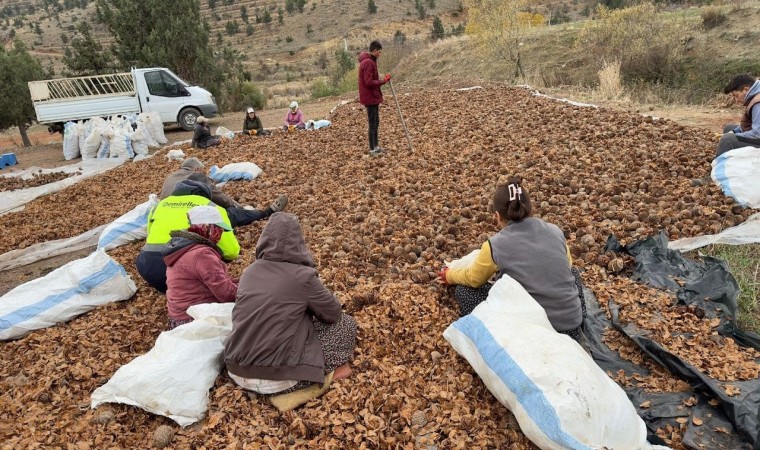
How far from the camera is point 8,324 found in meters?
3.34

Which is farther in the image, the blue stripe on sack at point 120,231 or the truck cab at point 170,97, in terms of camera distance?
the truck cab at point 170,97

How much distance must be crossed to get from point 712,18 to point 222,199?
19.7 m

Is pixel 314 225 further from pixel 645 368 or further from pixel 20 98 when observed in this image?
pixel 20 98

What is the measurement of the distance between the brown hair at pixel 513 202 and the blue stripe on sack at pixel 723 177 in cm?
248

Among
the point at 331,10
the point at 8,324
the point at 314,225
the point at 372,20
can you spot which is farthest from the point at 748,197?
the point at 331,10

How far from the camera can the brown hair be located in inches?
99.0

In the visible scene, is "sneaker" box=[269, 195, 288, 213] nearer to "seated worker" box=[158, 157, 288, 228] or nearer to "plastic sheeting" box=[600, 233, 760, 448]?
"seated worker" box=[158, 157, 288, 228]

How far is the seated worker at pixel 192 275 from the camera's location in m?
2.93

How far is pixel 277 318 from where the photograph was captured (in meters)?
2.40

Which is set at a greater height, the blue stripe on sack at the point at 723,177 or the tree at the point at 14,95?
the tree at the point at 14,95

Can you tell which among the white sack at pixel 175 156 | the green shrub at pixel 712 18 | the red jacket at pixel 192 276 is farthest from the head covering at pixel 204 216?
the green shrub at pixel 712 18

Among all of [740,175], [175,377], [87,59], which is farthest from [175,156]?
[87,59]

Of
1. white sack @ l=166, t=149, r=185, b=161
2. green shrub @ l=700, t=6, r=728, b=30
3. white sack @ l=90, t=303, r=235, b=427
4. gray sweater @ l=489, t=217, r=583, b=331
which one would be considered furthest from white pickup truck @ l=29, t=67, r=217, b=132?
green shrub @ l=700, t=6, r=728, b=30

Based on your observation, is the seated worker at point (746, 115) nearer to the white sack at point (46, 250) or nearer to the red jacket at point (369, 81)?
the red jacket at point (369, 81)
